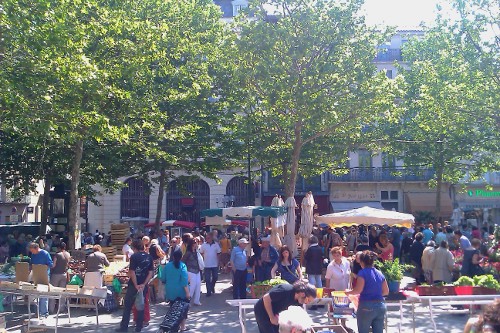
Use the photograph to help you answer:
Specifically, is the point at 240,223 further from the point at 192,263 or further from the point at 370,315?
the point at 370,315

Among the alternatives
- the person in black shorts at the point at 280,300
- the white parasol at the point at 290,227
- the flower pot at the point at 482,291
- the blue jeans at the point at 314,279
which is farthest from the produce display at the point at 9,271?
the flower pot at the point at 482,291

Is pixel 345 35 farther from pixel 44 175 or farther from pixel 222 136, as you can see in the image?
pixel 44 175

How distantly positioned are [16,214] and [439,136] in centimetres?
2721

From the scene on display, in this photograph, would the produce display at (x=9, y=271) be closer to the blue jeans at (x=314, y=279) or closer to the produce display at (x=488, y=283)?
the blue jeans at (x=314, y=279)

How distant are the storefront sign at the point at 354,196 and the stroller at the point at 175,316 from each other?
112 ft

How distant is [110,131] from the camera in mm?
16562

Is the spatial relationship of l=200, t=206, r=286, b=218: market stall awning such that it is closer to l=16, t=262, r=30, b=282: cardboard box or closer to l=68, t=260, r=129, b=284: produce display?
l=68, t=260, r=129, b=284: produce display

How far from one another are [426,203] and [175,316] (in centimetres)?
3506

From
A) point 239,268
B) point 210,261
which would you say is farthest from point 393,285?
point 210,261

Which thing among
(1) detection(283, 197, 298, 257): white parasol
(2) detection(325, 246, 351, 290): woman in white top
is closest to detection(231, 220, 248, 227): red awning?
(1) detection(283, 197, 298, 257): white parasol

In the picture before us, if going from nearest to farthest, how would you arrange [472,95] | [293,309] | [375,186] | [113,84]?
[293,309] → [113,84] → [472,95] → [375,186]

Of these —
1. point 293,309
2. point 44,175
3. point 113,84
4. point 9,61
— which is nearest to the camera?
point 293,309

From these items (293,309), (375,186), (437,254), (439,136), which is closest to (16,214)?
(375,186)

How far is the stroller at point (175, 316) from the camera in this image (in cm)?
1065
